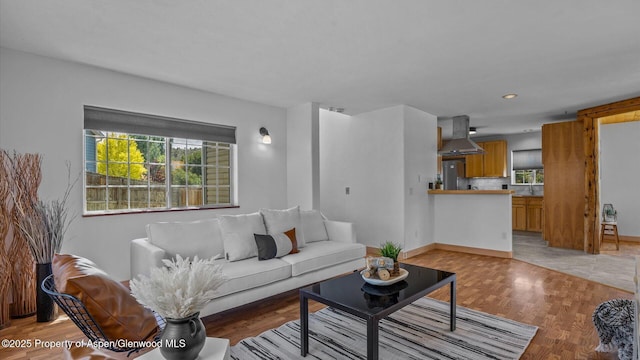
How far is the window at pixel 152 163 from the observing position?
3678mm

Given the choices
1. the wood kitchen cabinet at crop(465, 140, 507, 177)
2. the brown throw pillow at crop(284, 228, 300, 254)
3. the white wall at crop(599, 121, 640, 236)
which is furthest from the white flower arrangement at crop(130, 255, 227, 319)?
the wood kitchen cabinet at crop(465, 140, 507, 177)

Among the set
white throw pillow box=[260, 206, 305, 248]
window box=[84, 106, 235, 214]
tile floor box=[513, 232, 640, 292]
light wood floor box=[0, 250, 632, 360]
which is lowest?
tile floor box=[513, 232, 640, 292]

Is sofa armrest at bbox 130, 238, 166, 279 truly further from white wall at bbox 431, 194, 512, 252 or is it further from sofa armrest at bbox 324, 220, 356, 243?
white wall at bbox 431, 194, 512, 252

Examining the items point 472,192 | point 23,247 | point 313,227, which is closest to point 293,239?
point 313,227

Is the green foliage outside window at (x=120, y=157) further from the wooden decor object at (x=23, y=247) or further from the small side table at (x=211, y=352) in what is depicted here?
the small side table at (x=211, y=352)

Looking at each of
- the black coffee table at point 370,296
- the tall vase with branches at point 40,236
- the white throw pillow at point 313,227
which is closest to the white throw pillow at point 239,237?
the white throw pillow at point 313,227

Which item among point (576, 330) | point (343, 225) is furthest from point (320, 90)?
point (576, 330)

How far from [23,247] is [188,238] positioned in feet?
4.84

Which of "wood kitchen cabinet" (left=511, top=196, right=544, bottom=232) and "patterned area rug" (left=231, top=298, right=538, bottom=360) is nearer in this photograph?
"patterned area rug" (left=231, top=298, right=538, bottom=360)

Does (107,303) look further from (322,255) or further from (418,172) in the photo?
(418,172)

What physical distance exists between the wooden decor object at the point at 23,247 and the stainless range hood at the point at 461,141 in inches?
233

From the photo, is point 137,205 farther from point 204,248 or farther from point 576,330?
point 576,330

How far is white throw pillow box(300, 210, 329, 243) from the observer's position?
13.0ft

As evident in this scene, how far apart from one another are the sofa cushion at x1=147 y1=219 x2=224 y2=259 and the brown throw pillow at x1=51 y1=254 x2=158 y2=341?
130 centimetres
